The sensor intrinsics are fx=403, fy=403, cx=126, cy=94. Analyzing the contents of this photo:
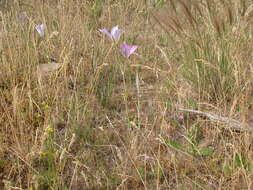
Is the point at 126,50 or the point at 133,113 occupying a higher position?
the point at 126,50

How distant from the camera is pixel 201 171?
164 centimetres

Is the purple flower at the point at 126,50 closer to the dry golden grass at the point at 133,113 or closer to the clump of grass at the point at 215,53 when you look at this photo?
the dry golden grass at the point at 133,113

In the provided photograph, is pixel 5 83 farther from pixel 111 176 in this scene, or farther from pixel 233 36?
pixel 233 36

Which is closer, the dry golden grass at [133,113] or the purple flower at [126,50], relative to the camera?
the dry golden grass at [133,113]

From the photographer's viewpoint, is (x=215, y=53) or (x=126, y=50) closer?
(x=215, y=53)

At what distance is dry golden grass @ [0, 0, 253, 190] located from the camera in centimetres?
157

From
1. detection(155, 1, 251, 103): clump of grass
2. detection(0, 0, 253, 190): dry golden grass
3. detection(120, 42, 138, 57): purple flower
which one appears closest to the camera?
detection(0, 0, 253, 190): dry golden grass

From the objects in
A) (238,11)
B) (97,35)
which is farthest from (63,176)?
(97,35)

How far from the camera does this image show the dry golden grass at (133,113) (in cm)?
157

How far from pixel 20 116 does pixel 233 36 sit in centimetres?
114

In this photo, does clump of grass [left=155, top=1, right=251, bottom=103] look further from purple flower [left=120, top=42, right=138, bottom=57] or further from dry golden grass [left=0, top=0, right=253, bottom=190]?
purple flower [left=120, top=42, right=138, bottom=57]

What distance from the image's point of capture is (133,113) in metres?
2.08

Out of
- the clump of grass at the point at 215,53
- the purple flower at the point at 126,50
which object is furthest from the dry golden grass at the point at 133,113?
the purple flower at the point at 126,50

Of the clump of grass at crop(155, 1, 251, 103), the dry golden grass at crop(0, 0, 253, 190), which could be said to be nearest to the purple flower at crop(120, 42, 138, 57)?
the dry golden grass at crop(0, 0, 253, 190)
